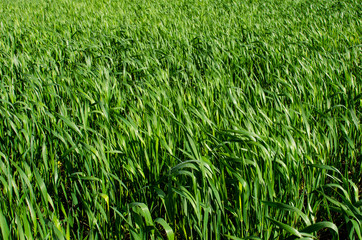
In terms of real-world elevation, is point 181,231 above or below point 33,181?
below

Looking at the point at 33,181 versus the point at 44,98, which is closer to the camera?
the point at 33,181

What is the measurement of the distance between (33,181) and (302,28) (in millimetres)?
3930

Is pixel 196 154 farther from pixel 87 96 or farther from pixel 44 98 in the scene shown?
pixel 44 98

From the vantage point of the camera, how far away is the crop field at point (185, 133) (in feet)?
4.32

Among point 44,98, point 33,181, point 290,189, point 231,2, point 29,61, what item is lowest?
point 290,189

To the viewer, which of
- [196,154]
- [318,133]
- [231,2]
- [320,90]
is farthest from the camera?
[231,2]

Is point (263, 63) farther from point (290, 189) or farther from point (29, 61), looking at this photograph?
point (29, 61)

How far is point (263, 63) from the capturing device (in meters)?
3.19

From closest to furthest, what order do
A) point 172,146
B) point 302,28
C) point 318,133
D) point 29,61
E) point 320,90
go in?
point 172,146, point 318,133, point 320,90, point 29,61, point 302,28

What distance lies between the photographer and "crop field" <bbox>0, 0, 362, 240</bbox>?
1317 millimetres

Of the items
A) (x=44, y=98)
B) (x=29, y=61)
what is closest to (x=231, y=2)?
(x=29, y=61)

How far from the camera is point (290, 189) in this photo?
1.45 meters

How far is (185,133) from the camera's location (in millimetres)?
1611

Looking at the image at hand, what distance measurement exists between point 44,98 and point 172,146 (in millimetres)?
1288
